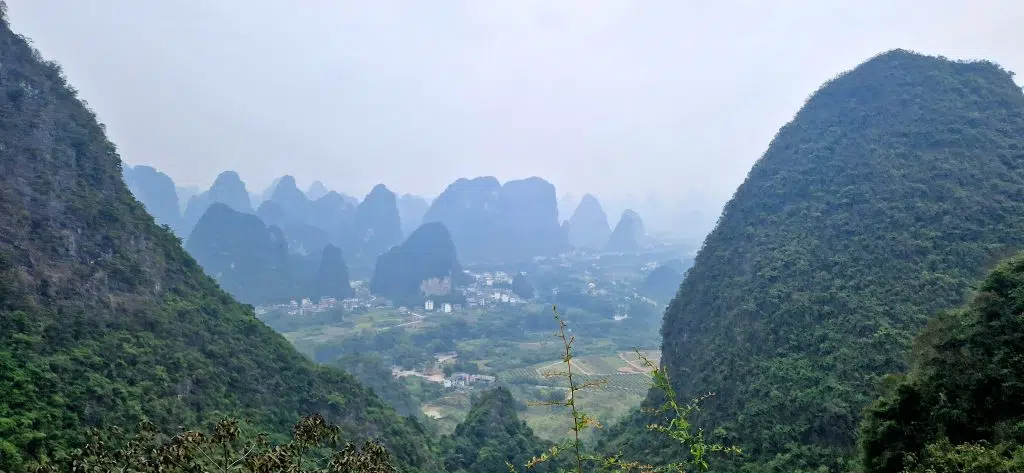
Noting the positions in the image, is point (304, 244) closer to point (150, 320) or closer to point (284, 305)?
point (284, 305)

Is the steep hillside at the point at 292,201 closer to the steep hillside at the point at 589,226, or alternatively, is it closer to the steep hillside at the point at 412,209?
the steep hillside at the point at 412,209

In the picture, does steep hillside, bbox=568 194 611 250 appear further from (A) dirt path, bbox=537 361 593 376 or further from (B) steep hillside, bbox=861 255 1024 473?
(B) steep hillside, bbox=861 255 1024 473

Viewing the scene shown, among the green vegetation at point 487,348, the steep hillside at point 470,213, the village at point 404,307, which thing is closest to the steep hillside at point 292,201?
the steep hillside at point 470,213

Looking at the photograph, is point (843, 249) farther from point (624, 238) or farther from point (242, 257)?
point (624, 238)

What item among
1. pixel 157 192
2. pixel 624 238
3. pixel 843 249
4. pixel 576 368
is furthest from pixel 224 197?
pixel 843 249

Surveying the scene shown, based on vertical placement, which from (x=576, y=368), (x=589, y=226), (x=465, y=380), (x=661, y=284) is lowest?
(x=465, y=380)

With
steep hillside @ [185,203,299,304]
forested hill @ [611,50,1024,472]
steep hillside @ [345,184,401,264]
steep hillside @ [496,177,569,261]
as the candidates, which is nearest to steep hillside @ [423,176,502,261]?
steep hillside @ [496,177,569,261]
